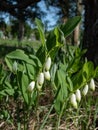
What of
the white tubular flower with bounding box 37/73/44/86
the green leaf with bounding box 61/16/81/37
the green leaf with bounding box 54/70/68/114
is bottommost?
the green leaf with bounding box 54/70/68/114

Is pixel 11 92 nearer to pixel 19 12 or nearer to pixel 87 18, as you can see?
pixel 87 18

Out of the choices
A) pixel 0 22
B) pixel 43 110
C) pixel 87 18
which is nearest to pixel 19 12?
pixel 0 22

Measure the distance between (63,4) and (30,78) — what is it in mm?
6928

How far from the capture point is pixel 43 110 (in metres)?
1.62

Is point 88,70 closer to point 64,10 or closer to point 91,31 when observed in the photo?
point 91,31

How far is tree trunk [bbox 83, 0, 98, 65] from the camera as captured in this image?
8.91 ft

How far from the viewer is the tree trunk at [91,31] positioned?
8.91 feet

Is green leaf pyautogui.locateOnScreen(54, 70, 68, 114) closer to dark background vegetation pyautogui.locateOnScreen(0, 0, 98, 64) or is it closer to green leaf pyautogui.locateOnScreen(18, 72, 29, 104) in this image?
green leaf pyautogui.locateOnScreen(18, 72, 29, 104)

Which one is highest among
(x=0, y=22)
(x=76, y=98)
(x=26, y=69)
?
(x=0, y=22)

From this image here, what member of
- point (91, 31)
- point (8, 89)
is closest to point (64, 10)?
point (91, 31)

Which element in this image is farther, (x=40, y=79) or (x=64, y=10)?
(x=64, y=10)

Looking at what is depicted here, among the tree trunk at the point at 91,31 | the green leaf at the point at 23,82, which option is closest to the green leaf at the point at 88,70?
the green leaf at the point at 23,82

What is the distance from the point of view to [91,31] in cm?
289

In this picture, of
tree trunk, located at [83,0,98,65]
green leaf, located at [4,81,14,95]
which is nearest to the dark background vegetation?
tree trunk, located at [83,0,98,65]
